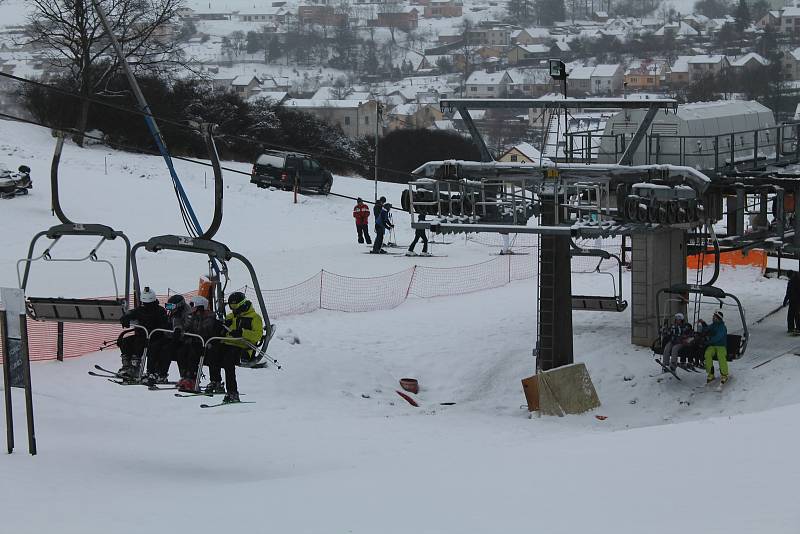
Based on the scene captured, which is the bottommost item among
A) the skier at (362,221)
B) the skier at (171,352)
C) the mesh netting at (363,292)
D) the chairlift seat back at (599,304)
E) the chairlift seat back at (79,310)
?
the mesh netting at (363,292)

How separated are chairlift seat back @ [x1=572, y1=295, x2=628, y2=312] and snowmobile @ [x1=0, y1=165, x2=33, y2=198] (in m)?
19.5

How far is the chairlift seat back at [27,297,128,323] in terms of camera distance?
54.9 ft

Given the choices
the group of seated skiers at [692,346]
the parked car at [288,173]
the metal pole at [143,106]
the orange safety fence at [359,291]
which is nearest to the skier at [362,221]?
the orange safety fence at [359,291]

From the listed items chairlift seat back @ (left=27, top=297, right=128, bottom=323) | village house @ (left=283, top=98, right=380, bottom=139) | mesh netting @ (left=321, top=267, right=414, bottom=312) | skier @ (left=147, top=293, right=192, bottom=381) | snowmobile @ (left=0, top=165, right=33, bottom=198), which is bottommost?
village house @ (left=283, top=98, right=380, bottom=139)

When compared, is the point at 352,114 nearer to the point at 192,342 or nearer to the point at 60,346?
the point at 60,346

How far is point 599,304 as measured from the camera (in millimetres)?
23578

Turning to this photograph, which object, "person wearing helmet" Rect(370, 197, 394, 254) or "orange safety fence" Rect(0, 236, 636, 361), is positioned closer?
"orange safety fence" Rect(0, 236, 636, 361)

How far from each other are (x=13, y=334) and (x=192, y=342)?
2.36 metres

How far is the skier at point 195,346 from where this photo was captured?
15.6 metres

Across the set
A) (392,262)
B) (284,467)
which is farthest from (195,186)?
(284,467)

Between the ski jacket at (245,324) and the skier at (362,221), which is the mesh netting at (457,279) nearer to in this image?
the skier at (362,221)

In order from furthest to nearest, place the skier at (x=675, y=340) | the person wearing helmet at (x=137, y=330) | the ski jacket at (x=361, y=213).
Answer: the ski jacket at (x=361, y=213) → the skier at (x=675, y=340) → the person wearing helmet at (x=137, y=330)

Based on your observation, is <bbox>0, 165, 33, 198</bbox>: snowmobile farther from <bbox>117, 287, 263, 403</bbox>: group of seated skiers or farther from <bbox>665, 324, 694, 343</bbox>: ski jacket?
<bbox>665, 324, 694, 343</bbox>: ski jacket

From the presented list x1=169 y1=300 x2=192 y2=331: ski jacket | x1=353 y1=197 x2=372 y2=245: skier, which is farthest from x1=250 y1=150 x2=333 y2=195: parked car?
x1=169 y1=300 x2=192 y2=331: ski jacket
